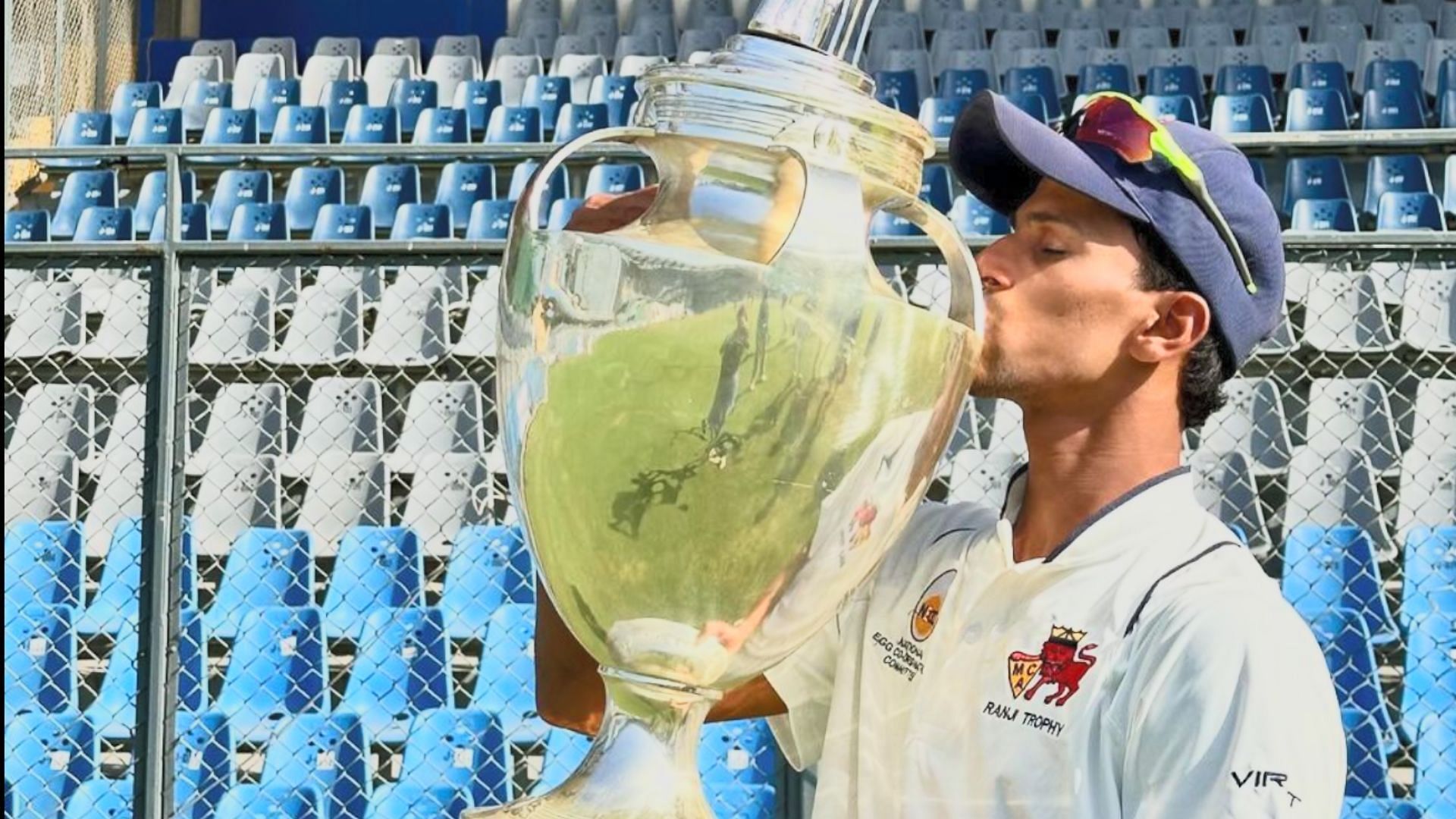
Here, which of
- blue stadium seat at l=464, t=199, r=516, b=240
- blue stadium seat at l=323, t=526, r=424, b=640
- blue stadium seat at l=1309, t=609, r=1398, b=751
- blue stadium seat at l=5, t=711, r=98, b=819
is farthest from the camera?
blue stadium seat at l=464, t=199, r=516, b=240

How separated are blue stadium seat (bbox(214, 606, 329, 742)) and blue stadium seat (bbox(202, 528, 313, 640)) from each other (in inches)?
6.4

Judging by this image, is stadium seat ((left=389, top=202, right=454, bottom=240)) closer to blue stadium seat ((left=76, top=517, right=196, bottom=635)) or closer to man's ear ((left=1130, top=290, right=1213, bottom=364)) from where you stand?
blue stadium seat ((left=76, top=517, right=196, bottom=635))

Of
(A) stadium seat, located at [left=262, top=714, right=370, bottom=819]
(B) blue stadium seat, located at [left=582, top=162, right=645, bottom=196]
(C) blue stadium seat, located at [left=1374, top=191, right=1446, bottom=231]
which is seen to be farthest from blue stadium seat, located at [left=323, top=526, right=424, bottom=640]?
(C) blue stadium seat, located at [left=1374, top=191, right=1446, bottom=231]

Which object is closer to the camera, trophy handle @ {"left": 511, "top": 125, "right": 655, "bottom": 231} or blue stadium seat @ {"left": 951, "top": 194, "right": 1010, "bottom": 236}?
trophy handle @ {"left": 511, "top": 125, "right": 655, "bottom": 231}

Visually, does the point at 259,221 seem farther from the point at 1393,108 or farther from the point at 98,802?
the point at 1393,108

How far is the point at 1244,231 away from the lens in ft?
3.61

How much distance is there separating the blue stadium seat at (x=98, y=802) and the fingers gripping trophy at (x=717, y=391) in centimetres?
391

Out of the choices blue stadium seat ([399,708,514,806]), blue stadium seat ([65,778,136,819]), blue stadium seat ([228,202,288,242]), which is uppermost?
blue stadium seat ([228,202,288,242])

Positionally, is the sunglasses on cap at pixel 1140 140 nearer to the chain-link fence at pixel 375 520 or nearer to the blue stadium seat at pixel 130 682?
the chain-link fence at pixel 375 520

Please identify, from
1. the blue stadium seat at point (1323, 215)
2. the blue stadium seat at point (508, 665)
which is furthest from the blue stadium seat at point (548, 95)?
the blue stadium seat at point (508, 665)

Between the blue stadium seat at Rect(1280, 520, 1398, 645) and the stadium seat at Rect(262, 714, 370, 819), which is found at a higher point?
the blue stadium seat at Rect(1280, 520, 1398, 645)

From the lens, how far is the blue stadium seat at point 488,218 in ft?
22.5

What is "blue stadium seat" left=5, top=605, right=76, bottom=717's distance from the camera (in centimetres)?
477

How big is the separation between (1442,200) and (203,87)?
19.1 feet
